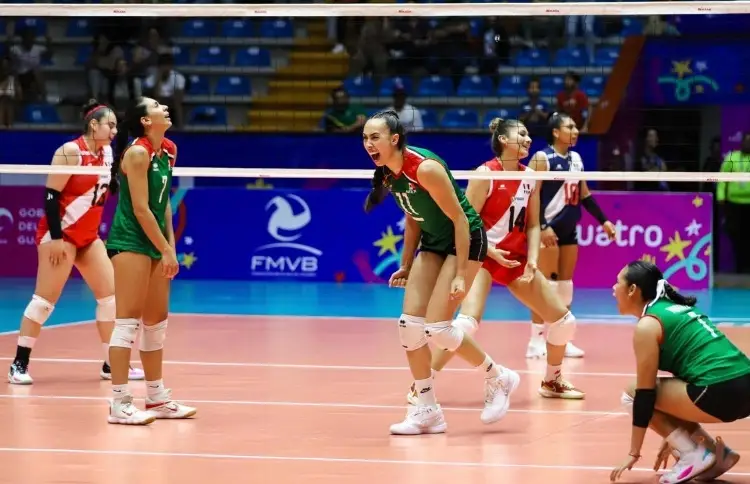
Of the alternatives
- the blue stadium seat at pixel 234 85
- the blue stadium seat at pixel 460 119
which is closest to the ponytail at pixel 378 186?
the blue stadium seat at pixel 460 119

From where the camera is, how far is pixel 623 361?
33.7 ft

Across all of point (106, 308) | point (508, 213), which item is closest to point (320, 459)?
point (508, 213)

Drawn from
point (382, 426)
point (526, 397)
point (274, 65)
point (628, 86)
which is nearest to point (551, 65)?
point (628, 86)

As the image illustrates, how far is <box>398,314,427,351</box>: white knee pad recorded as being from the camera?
711 cm

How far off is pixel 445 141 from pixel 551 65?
2412 millimetres

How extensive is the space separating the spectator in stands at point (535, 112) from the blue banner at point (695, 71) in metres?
2.14

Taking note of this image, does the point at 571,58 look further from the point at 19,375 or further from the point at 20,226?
the point at 19,375

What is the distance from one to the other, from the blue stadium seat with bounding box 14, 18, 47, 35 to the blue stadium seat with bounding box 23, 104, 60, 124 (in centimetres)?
160

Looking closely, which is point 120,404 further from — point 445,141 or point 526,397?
point 445,141

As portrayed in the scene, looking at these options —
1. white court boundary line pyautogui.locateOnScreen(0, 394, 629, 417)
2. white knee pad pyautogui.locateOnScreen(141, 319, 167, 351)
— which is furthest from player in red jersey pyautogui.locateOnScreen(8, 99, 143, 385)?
white knee pad pyautogui.locateOnScreen(141, 319, 167, 351)

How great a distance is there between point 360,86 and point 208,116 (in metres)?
2.43

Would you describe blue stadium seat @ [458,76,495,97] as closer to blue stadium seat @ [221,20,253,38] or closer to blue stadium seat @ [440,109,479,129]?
blue stadium seat @ [440,109,479,129]

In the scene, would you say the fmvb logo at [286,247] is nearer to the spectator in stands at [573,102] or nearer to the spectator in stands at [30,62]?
the spectator in stands at [573,102]

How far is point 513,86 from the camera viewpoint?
60.9 ft
